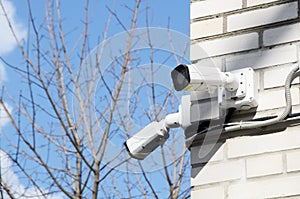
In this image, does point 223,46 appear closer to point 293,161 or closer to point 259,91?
point 259,91

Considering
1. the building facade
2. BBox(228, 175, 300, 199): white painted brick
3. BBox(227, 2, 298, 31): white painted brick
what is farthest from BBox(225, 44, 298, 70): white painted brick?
BBox(228, 175, 300, 199): white painted brick

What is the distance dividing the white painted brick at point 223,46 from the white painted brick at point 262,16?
4 cm

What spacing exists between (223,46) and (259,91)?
0.24 metres

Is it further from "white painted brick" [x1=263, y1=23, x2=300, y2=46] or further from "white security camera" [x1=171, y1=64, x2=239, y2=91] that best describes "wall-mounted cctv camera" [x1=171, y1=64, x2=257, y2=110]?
"white painted brick" [x1=263, y1=23, x2=300, y2=46]

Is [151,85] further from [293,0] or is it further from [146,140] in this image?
[293,0]

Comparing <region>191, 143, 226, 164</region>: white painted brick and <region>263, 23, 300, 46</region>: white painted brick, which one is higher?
<region>263, 23, 300, 46</region>: white painted brick

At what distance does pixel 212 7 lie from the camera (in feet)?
8.90

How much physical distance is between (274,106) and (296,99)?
2.8 inches

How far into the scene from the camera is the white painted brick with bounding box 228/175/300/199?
2266 mm

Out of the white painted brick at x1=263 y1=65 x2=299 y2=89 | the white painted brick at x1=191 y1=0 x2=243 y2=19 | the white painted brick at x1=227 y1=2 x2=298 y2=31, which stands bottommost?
the white painted brick at x1=263 y1=65 x2=299 y2=89

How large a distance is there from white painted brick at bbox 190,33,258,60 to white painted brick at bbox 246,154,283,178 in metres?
0.40

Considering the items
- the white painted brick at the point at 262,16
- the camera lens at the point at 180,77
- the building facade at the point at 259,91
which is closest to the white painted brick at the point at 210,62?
the building facade at the point at 259,91

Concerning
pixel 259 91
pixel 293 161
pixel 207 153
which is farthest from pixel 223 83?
pixel 293 161

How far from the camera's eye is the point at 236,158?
241cm
